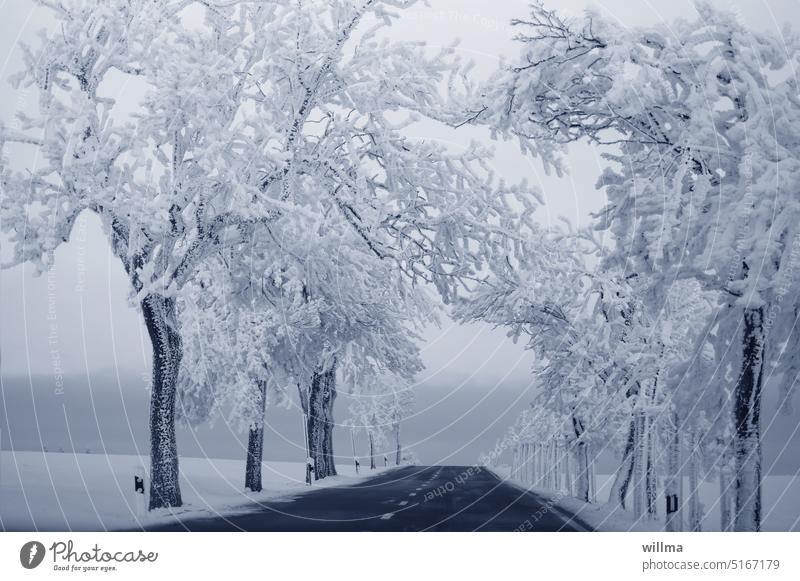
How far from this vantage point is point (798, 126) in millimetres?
7969

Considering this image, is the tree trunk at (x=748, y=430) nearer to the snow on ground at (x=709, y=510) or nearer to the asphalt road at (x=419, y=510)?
the snow on ground at (x=709, y=510)

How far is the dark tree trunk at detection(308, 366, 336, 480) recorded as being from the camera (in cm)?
1003

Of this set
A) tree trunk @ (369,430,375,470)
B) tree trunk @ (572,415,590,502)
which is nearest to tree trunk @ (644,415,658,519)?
tree trunk @ (572,415,590,502)

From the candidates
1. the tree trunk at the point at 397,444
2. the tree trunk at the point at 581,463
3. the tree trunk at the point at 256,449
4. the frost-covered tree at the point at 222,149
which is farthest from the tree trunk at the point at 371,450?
the tree trunk at the point at 581,463

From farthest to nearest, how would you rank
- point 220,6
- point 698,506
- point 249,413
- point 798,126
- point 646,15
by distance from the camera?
point 249,413 → point 220,6 → point 698,506 → point 646,15 → point 798,126

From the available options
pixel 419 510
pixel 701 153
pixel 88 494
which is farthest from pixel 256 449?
pixel 701 153

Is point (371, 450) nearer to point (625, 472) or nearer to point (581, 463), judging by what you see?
point (625, 472)

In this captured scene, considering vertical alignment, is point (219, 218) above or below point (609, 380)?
above

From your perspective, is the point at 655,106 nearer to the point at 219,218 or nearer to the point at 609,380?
the point at 609,380

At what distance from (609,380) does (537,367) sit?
0.84 m

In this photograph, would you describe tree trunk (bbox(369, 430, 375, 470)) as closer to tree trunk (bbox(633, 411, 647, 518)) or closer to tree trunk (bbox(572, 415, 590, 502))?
tree trunk (bbox(572, 415, 590, 502))

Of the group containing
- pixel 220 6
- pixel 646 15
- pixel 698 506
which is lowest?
pixel 698 506

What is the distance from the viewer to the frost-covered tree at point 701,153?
308 inches

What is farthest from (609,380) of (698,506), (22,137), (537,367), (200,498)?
(22,137)
